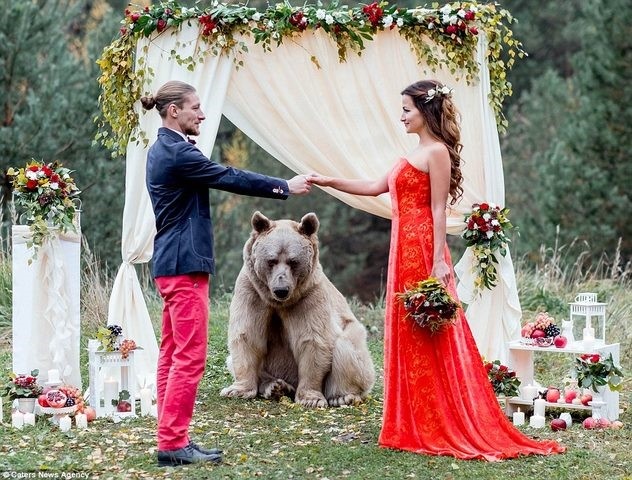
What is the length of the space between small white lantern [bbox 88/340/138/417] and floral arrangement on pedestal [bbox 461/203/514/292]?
7.30ft

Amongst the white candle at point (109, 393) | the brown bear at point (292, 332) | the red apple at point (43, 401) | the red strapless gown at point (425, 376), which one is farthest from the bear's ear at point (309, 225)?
the red apple at point (43, 401)

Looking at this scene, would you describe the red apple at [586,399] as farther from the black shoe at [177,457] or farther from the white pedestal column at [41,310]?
the white pedestal column at [41,310]

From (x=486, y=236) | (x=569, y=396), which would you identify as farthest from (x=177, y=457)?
(x=486, y=236)

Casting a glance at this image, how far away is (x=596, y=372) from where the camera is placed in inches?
227

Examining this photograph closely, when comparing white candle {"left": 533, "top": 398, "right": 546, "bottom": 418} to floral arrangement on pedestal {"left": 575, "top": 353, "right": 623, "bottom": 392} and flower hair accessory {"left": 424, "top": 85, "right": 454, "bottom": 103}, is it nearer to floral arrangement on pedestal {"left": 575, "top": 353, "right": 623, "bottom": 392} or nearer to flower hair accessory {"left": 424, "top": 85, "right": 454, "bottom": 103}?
floral arrangement on pedestal {"left": 575, "top": 353, "right": 623, "bottom": 392}

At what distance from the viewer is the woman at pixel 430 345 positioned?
5.05m

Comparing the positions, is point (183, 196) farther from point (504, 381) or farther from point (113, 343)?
point (504, 381)

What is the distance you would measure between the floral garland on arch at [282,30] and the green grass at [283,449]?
1.88 m

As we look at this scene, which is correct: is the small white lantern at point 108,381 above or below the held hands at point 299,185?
below

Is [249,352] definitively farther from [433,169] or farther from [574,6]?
[574,6]

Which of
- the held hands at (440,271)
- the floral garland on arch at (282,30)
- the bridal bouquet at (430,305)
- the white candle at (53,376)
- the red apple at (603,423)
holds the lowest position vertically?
the red apple at (603,423)

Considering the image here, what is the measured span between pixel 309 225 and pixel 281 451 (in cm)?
157

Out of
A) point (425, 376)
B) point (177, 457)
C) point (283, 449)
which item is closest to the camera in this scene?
point (177, 457)

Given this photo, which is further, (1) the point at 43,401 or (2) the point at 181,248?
(1) the point at 43,401
